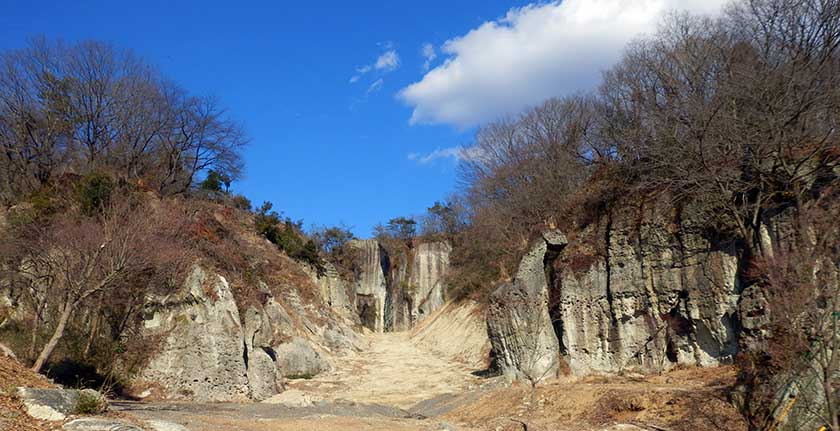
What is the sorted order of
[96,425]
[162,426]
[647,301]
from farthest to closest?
[647,301] < [162,426] < [96,425]

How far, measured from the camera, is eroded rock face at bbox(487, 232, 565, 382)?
760 inches

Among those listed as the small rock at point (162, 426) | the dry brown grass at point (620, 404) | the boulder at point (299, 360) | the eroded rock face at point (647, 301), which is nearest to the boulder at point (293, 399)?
the boulder at point (299, 360)

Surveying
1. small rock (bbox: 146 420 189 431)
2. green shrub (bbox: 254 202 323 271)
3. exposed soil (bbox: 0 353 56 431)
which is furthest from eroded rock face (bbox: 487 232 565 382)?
green shrub (bbox: 254 202 323 271)

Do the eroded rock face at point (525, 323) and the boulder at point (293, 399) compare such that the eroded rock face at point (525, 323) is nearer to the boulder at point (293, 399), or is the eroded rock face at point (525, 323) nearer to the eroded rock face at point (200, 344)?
the boulder at point (293, 399)

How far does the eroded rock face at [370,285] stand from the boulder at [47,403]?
40.2 meters

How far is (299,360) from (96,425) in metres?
16.7

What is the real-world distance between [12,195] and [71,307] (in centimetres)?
1347

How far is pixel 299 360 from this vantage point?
25.3 metres

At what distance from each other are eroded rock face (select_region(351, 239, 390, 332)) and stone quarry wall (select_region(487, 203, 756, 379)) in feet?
101

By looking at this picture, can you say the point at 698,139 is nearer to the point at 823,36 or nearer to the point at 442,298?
the point at 823,36

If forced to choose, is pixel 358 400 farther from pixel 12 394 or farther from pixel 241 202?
pixel 241 202

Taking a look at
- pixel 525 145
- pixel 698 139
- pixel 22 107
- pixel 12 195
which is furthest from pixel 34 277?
pixel 525 145

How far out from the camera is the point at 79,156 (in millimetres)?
28172

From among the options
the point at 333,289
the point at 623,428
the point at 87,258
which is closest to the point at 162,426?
the point at 87,258
